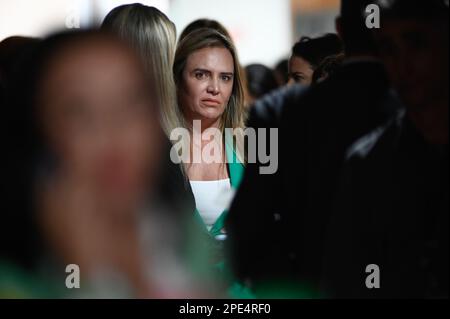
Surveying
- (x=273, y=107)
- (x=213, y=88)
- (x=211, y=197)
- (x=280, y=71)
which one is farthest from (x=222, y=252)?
(x=280, y=71)

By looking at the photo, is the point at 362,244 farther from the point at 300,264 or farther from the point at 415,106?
the point at 415,106

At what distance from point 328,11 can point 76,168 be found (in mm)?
713

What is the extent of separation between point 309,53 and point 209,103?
1.05 ft

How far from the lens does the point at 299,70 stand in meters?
1.68

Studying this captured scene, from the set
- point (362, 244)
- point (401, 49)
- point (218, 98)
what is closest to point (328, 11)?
point (218, 98)

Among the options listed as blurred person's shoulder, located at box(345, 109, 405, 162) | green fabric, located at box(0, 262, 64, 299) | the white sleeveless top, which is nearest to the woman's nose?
the white sleeveless top

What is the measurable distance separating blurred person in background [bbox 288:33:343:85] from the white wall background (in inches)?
4.0

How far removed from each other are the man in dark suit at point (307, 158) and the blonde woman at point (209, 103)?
24cm

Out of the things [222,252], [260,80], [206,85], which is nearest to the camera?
[222,252]

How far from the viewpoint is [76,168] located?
122cm

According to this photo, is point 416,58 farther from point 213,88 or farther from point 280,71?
point 280,71

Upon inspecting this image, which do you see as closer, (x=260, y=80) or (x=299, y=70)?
→ (x=299, y=70)

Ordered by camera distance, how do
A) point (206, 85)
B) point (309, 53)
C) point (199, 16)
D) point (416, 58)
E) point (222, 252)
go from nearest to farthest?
point (416, 58), point (222, 252), point (206, 85), point (309, 53), point (199, 16)

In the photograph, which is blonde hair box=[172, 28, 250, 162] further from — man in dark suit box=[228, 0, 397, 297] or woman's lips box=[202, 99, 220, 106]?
man in dark suit box=[228, 0, 397, 297]
